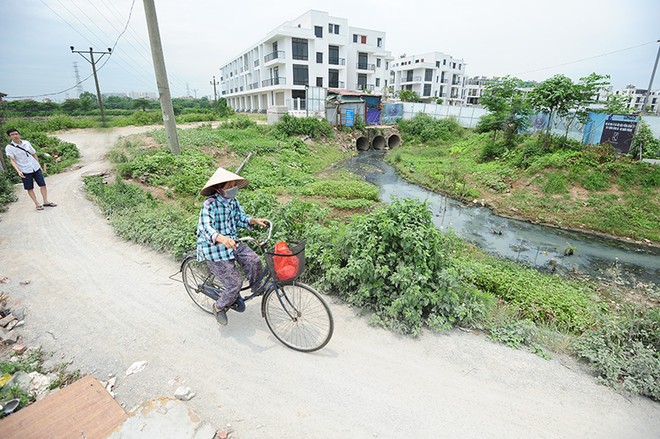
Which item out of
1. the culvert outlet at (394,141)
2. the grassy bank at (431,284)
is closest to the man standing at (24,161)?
the grassy bank at (431,284)

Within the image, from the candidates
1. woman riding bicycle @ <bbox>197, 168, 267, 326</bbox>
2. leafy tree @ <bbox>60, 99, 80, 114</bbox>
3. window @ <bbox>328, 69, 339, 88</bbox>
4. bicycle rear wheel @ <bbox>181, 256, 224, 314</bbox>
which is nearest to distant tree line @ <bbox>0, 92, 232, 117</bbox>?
leafy tree @ <bbox>60, 99, 80, 114</bbox>

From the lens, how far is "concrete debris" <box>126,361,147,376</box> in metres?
3.20

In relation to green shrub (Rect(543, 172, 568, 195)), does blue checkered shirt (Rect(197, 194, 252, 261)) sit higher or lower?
higher

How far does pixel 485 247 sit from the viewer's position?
9.52 m

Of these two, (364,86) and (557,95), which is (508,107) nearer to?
(557,95)

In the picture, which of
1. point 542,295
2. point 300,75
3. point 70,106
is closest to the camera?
point 542,295

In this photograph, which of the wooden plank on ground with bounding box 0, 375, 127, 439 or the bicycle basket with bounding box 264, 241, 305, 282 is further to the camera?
the bicycle basket with bounding box 264, 241, 305, 282

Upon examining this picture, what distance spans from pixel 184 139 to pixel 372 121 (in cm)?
1861

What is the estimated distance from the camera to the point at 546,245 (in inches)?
388

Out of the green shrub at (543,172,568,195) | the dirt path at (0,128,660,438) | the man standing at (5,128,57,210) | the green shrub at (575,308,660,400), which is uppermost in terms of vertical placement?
the man standing at (5,128,57,210)

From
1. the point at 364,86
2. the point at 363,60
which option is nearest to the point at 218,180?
the point at 364,86

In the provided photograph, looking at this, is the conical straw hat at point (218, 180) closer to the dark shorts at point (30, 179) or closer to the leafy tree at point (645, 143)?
the dark shorts at point (30, 179)

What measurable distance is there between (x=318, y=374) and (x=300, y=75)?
4082 cm

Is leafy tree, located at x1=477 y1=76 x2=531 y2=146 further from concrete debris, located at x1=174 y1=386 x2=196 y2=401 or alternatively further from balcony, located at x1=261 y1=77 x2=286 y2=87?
balcony, located at x1=261 y1=77 x2=286 y2=87
